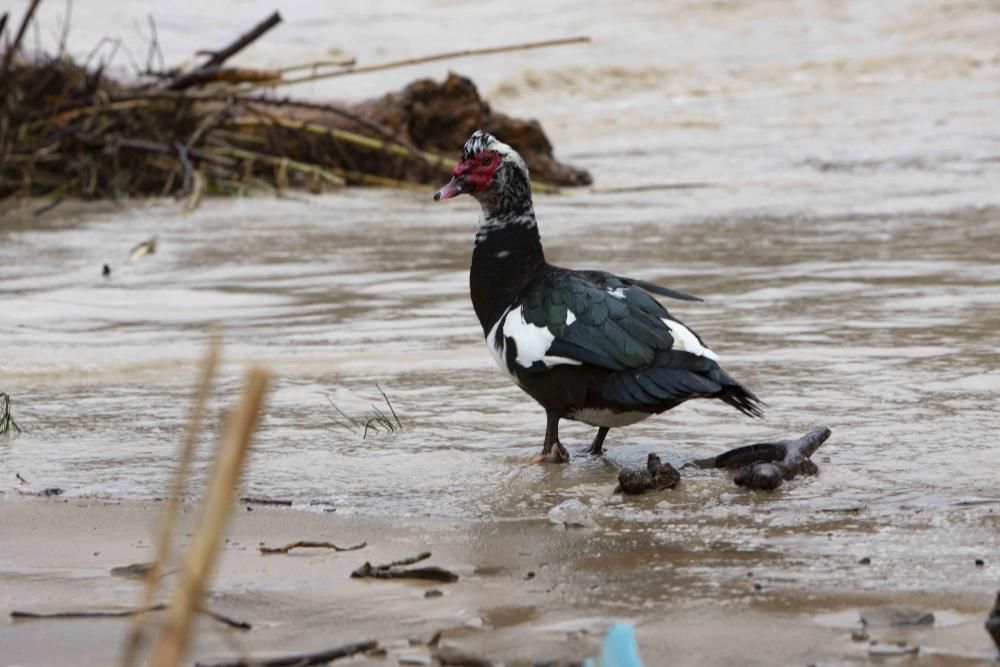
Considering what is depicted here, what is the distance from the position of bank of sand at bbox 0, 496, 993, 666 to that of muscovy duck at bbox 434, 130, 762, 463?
63cm

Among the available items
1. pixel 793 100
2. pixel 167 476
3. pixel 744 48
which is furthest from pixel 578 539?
pixel 744 48

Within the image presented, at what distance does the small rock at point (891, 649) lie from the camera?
2691 mm

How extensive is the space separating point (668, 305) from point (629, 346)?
2.85 m

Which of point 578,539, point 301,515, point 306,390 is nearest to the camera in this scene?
point 578,539

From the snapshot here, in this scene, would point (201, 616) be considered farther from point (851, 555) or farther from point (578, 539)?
point (851, 555)

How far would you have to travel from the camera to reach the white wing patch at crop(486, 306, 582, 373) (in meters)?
4.36

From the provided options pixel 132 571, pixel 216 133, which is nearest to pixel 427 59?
pixel 216 133

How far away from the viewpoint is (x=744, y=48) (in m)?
21.1

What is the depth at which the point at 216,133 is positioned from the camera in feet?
36.6

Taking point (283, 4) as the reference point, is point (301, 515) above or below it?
below

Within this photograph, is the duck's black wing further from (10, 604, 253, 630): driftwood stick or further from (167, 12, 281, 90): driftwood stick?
(167, 12, 281, 90): driftwood stick

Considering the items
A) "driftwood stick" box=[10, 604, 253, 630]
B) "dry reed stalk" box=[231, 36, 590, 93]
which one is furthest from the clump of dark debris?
"dry reed stalk" box=[231, 36, 590, 93]

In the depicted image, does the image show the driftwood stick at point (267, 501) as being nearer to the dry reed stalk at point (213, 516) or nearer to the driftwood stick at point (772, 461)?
the driftwood stick at point (772, 461)

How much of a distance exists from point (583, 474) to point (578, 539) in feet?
2.58
